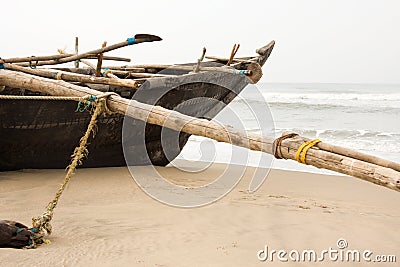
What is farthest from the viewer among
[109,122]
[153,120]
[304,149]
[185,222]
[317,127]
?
[317,127]

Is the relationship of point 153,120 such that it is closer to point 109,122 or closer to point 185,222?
point 185,222

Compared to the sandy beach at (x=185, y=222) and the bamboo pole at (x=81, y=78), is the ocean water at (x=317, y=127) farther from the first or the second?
the bamboo pole at (x=81, y=78)

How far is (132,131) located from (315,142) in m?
3.44

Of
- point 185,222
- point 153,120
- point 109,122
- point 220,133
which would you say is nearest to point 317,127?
point 109,122

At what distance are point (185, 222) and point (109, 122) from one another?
6.82 feet

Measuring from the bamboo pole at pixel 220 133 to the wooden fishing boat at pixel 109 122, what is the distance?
82 centimetres

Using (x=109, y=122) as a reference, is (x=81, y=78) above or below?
above

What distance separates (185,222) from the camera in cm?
340

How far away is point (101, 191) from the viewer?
14.6 feet

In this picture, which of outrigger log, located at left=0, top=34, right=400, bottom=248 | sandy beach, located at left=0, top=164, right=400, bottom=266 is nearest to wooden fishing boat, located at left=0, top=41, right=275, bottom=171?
outrigger log, located at left=0, top=34, right=400, bottom=248

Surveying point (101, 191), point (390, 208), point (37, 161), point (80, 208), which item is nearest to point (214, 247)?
point (80, 208)

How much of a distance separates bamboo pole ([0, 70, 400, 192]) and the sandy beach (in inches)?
30.5

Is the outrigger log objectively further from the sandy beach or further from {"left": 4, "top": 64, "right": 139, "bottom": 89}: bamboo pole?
the sandy beach

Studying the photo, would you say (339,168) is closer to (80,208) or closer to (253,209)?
(253,209)
